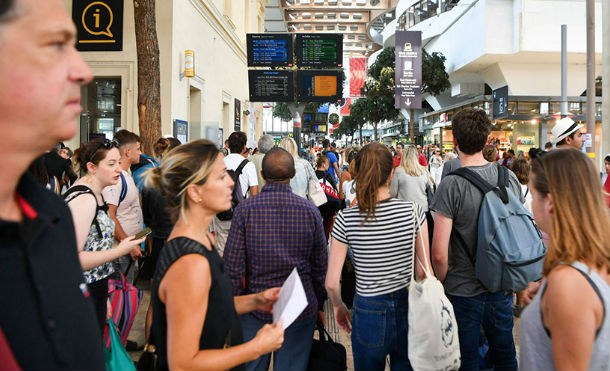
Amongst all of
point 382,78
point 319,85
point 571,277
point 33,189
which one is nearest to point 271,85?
point 319,85

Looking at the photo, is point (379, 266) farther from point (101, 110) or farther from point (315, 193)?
point (101, 110)

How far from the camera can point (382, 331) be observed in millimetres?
2635

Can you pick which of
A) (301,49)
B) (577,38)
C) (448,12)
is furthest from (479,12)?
(301,49)

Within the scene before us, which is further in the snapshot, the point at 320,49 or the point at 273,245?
the point at 320,49

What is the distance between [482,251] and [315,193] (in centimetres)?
336

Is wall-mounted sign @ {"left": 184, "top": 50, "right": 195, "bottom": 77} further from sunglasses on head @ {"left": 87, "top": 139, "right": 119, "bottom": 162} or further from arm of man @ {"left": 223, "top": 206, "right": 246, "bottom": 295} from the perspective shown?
arm of man @ {"left": 223, "top": 206, "right": 246, "bottom": 295}

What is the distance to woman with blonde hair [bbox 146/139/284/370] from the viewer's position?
5.16 feet

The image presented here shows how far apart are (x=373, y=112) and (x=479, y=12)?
15844 mm

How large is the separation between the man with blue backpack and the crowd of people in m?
0.01

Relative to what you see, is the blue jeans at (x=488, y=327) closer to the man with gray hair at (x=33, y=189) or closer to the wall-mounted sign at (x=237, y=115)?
the man with gray hair at (x=33, y=189)

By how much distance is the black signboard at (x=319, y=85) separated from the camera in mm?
13930

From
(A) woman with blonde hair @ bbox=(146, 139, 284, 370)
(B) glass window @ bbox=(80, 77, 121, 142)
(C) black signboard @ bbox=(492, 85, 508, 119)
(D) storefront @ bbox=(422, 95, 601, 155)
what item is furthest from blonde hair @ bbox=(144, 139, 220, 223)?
(D) storefront @ bbox=(422, 95, 601, 155)

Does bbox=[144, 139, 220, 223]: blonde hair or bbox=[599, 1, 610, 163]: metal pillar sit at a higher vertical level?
bbox=[599, 1, 610, 163]: metal pillar

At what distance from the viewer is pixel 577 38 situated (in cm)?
2727
